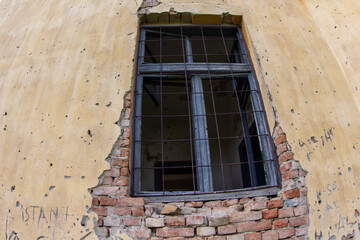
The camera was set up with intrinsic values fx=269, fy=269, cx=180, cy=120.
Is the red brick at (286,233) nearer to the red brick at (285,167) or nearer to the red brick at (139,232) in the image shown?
the red brick at (285,167)

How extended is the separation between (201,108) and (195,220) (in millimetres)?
1011

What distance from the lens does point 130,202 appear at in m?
1.92

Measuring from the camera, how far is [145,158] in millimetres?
4973

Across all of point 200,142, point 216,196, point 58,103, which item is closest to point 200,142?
point 200,142

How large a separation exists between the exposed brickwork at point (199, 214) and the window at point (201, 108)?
125 mm

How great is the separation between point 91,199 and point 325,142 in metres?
1.84

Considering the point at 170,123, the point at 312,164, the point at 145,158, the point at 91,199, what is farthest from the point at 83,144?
the point at 170,123

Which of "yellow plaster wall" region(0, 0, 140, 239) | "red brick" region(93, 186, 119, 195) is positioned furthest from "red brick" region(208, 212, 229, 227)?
"yellow plaster wall" region(0, 0, 140, 239)

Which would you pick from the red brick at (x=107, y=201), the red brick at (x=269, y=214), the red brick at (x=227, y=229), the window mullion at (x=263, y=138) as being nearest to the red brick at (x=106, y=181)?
the red brick at (x=107, y=201)

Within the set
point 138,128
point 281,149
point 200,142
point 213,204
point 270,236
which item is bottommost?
point 270,236

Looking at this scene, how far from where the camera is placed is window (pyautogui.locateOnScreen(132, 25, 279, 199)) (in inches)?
86.7

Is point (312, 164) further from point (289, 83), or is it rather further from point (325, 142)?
point (289, 83)

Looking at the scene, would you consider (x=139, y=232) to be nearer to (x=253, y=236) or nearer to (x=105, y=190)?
(x=105, y=190)

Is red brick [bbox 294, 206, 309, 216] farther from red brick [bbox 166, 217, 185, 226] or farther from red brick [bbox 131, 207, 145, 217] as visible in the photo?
red brick [bbox 131, 207, 145, 217]
